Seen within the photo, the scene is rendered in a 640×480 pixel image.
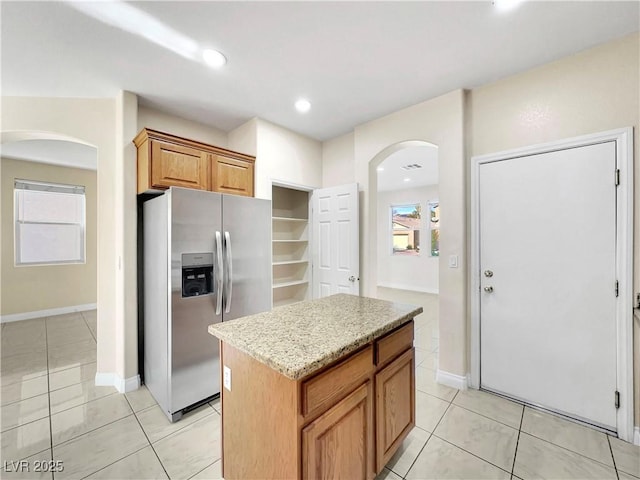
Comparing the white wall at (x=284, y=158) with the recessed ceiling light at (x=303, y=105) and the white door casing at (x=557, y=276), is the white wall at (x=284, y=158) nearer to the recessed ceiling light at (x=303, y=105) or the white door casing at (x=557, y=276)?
the recessed ceiling light at (x=303, y=105)

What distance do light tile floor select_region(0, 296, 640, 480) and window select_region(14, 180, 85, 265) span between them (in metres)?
2.80

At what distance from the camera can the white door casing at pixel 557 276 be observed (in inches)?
75.2

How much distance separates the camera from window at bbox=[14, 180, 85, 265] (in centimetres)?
453

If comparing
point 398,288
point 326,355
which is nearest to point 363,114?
point 326,355

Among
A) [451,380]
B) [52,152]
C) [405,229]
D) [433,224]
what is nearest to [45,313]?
[52,152]

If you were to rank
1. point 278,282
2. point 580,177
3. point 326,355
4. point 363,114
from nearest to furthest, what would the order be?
point 326,355
point 580,177
point 363,114
point 278,282

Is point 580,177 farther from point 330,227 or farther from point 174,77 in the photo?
point 174,77

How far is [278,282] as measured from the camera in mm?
3834

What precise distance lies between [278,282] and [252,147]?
1848mm

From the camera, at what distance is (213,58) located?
6.73 ft

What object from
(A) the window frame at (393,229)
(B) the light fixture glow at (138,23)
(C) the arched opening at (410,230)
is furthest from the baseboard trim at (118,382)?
(A) the window frame at (393,229)

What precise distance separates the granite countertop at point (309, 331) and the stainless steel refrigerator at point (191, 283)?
34.9 inches

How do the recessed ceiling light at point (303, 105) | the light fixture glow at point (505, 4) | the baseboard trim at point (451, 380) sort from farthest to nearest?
the recessed ceiling light at point (303, 105) → the baseboard trim at point (451, 380) → the light fixture glow at point (505, 4)

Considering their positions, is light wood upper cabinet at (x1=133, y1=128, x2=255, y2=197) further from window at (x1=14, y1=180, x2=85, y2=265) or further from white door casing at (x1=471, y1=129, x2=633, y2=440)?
window at (x1=14, y1=180, x2=85, y2=265)
